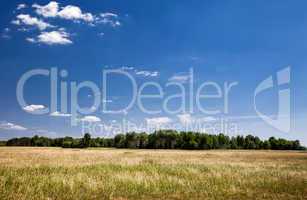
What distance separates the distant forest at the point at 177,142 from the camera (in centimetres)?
12714

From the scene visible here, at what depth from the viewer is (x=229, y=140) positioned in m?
142

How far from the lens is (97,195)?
492 inches

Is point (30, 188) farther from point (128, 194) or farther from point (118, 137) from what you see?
point (118, 137)

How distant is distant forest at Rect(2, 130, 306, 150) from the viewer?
127144 mm

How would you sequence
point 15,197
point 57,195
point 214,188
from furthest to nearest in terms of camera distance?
point 214,188
point 57,195
point 15,197

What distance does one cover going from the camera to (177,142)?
12888 centimetres

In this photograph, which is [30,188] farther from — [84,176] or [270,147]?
[270,147]

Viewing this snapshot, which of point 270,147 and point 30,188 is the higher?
point 30,188

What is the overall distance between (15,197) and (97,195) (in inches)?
113

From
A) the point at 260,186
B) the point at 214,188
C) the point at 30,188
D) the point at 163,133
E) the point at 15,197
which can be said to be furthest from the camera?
the point at 163,133

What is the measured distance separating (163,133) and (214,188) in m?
121

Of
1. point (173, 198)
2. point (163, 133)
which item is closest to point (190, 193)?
point (173, 198)

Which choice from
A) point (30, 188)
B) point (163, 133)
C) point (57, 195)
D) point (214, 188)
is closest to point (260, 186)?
point (214, 188)

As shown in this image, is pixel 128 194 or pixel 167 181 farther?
pixel 167 181
